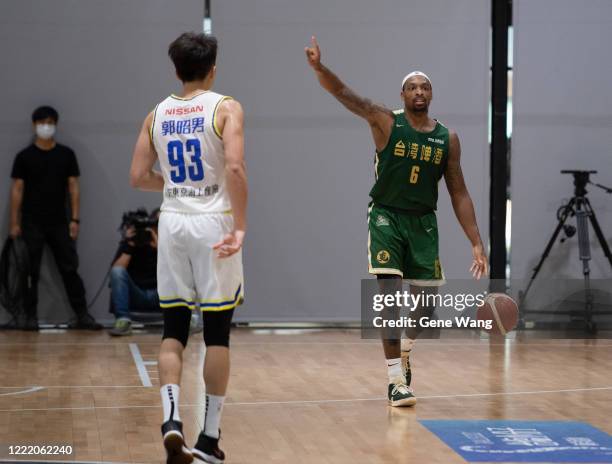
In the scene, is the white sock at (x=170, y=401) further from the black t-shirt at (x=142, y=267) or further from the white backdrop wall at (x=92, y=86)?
the white backdrop wall at (x=92, y=86)

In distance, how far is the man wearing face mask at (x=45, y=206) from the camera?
30.9 ft

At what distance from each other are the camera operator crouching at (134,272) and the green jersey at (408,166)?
3.72m

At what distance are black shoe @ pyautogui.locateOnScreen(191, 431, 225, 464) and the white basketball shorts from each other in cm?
53

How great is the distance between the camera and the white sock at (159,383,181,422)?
4133 millimetres

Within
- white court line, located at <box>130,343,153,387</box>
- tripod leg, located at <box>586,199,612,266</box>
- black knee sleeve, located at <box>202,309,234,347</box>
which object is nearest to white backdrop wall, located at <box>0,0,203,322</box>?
white court line, located at <box>130,343,153,387</box>

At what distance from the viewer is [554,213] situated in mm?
10047

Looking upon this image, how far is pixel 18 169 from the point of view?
9.42 meters

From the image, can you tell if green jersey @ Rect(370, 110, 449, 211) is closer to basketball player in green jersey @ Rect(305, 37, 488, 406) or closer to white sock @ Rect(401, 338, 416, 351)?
basketball player in green jersey @ Rect(305, 37, 488, 406)

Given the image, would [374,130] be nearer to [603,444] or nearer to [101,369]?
[603,444]

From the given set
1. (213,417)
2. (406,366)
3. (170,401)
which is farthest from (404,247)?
(170,401)

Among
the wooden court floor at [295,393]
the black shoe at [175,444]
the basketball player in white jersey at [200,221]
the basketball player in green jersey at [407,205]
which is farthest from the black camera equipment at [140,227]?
the black shoe at [175,444]

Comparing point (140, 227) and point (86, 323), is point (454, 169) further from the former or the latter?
point (86, 323)

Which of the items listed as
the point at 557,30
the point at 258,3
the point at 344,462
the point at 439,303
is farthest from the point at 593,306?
the point at 344,462

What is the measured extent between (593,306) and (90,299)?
478cm
